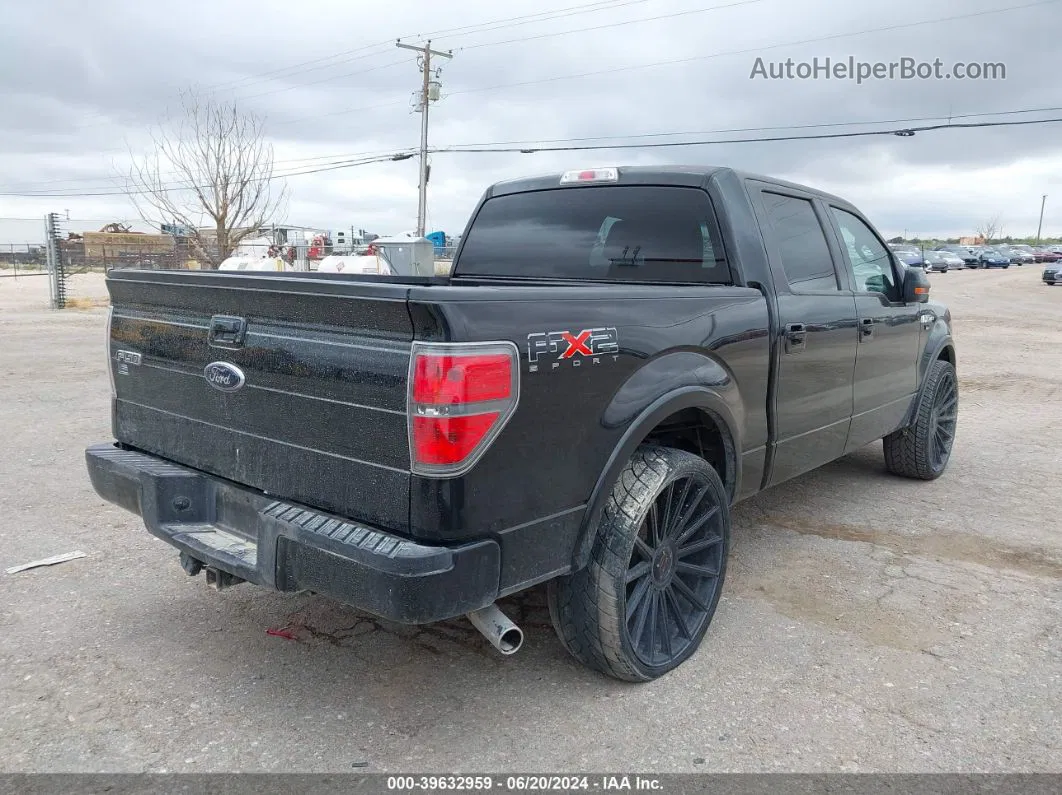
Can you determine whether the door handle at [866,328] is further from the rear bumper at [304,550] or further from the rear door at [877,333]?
the rear bumper at [304,550]

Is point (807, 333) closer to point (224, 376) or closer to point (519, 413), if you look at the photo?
point (519, 413)

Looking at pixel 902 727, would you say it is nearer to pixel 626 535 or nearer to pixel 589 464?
pixel 626 535

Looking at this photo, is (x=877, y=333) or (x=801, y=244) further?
(x=877, y=333)

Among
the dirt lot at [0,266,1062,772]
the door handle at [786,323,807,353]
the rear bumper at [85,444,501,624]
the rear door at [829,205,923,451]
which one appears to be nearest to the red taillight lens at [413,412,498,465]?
the rear bumper at [85,444,501,624]

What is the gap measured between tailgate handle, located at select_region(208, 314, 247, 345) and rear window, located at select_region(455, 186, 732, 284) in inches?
71.6

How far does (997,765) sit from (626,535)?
135 cm

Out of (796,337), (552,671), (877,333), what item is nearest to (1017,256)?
(877,333)

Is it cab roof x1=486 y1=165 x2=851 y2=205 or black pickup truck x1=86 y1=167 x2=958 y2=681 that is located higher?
cab roof x1=486 y1=165 x2=851 y2=205

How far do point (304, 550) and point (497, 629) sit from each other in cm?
65

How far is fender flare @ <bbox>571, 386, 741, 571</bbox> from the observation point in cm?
288

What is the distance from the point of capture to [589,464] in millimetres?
2832

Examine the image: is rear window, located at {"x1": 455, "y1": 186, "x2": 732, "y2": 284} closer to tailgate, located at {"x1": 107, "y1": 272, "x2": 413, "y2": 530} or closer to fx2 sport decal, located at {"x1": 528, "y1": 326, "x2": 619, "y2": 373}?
fx2 sport decal, located at {"x1": 528, "y1": 326, "x2": 619, "y2": 373}

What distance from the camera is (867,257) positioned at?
518 centimetres

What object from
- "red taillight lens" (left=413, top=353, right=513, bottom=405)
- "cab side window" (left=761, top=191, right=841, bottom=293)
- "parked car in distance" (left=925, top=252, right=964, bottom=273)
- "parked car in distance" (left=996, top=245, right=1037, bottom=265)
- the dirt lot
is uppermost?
"parked car in distance" (left=996, top=245, right=1037, bottom=265)
